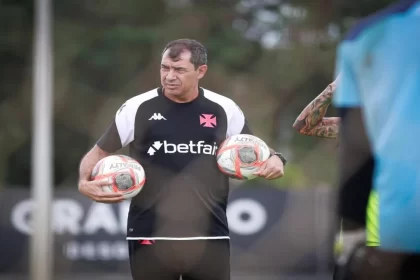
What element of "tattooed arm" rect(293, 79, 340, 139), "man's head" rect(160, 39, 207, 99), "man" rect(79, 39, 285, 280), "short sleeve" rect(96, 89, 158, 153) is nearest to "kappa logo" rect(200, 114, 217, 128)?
"man" rect(79, 39, 285, 280)

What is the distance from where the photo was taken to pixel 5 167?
11.0 metres

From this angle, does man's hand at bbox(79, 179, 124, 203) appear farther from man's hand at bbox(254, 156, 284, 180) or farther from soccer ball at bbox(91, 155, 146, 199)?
man's hand at bbox(254, 156, 284, 180)

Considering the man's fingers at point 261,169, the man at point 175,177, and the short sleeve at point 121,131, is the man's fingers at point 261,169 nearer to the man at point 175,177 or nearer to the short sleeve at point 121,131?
the man at point 175,177

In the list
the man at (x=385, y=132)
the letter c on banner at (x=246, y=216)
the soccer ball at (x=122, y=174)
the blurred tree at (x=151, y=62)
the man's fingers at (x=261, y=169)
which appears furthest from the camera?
the blurred tree at (x=151, y=62)

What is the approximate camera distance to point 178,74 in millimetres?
3551

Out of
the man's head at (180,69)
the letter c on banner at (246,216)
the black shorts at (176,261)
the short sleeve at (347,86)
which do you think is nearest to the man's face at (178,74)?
the man's head at (180,69)

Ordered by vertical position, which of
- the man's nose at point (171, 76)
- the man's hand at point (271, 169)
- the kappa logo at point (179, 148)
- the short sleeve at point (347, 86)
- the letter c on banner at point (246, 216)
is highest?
the man's nose at point (171, 76)

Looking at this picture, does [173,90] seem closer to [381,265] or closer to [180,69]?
[180,69]

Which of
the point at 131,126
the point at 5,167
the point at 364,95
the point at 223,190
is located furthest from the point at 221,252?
the point at 5,167

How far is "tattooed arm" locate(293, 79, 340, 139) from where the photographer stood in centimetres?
358

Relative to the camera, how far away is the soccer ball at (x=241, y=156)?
343 cm

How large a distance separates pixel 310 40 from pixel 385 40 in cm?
962

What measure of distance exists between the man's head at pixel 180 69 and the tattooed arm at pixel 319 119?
480mm

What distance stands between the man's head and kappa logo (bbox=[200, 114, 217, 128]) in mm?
114
